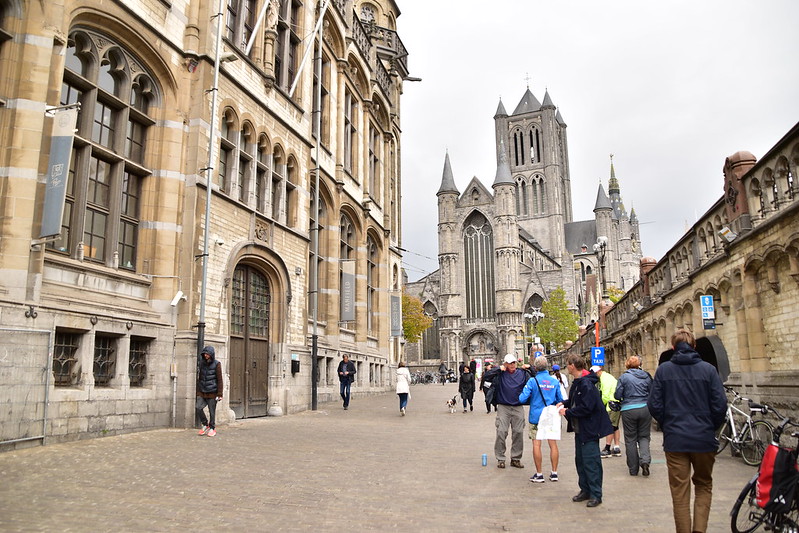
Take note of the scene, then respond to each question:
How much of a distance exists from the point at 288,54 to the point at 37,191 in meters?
11.9

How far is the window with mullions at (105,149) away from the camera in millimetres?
11320

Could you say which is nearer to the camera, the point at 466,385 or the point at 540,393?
the point at 540,393

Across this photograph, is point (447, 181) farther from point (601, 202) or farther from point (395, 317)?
point (395, 317)

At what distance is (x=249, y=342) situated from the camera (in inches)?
645

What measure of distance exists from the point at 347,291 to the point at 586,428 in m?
18.2

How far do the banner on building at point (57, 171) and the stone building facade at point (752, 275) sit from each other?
10.4 meters

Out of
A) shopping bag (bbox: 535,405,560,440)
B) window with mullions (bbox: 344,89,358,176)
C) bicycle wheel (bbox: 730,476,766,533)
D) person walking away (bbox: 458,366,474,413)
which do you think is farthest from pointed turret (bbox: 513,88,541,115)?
bicycle wheel (bbox: 730,476,766,533)

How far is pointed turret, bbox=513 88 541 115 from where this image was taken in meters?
111

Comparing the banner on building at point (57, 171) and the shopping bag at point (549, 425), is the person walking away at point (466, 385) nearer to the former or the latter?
the shopping bag at point (549, 425)

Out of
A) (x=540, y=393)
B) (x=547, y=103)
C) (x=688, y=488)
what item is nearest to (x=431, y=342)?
(x=547, y=103)

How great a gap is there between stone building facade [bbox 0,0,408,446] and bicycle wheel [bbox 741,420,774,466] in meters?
10.0

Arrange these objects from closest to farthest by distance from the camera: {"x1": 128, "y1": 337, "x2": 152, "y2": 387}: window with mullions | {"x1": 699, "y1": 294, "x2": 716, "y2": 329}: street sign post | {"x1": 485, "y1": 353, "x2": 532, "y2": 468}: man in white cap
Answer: {"x1": 485, "y1": 353, "x2": 532, "y2": 468}: man in white cap → {"x1": 699, "y1": 294, "x2": 716, "y2": 329}: street sign post → {"x1": 128, "y1": 337, "x2": 152, "y2": 387}: window with mullions

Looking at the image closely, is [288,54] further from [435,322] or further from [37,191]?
[435,322]

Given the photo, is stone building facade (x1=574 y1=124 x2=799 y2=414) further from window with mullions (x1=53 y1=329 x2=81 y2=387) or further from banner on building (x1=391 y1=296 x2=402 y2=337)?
banner on building (x1=391 y1=296 x2=402 y2=337)
